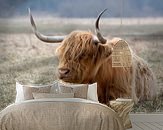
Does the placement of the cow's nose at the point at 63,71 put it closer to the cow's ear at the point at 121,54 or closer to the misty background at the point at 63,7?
the cow's ear at the point at 121,54

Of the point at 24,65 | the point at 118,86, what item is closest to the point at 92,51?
the point at 118,86

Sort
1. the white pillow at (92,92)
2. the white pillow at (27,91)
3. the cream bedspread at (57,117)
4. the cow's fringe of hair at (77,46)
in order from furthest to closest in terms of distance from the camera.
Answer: the cow's fringe of hair at (77,46), the white pillow at (92,92), the white pillow at (27,91), the cream bedspread at (57,117)

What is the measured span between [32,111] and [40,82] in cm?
145

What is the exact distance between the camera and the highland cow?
5.05m

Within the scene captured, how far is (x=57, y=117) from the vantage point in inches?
153

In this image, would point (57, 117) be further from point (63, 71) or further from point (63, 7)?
point (63, 7)

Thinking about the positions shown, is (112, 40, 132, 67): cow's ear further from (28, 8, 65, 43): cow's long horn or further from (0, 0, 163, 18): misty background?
(28, 8, 65, 43): cow's long horn

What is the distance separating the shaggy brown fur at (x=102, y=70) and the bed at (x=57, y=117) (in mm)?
1083

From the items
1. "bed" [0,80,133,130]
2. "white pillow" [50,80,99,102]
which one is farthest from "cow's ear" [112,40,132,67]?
"bed" [0,80,133,130]

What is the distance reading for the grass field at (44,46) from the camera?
5.29m

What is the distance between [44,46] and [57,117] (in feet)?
5.32

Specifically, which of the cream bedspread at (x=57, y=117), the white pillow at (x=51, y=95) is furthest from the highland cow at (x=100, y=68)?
the cream bedspread at (x=57, y=117)

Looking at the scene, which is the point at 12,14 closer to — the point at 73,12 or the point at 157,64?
the point at 73,12

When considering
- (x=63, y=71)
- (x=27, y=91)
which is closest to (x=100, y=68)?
(x=63, y=71)
